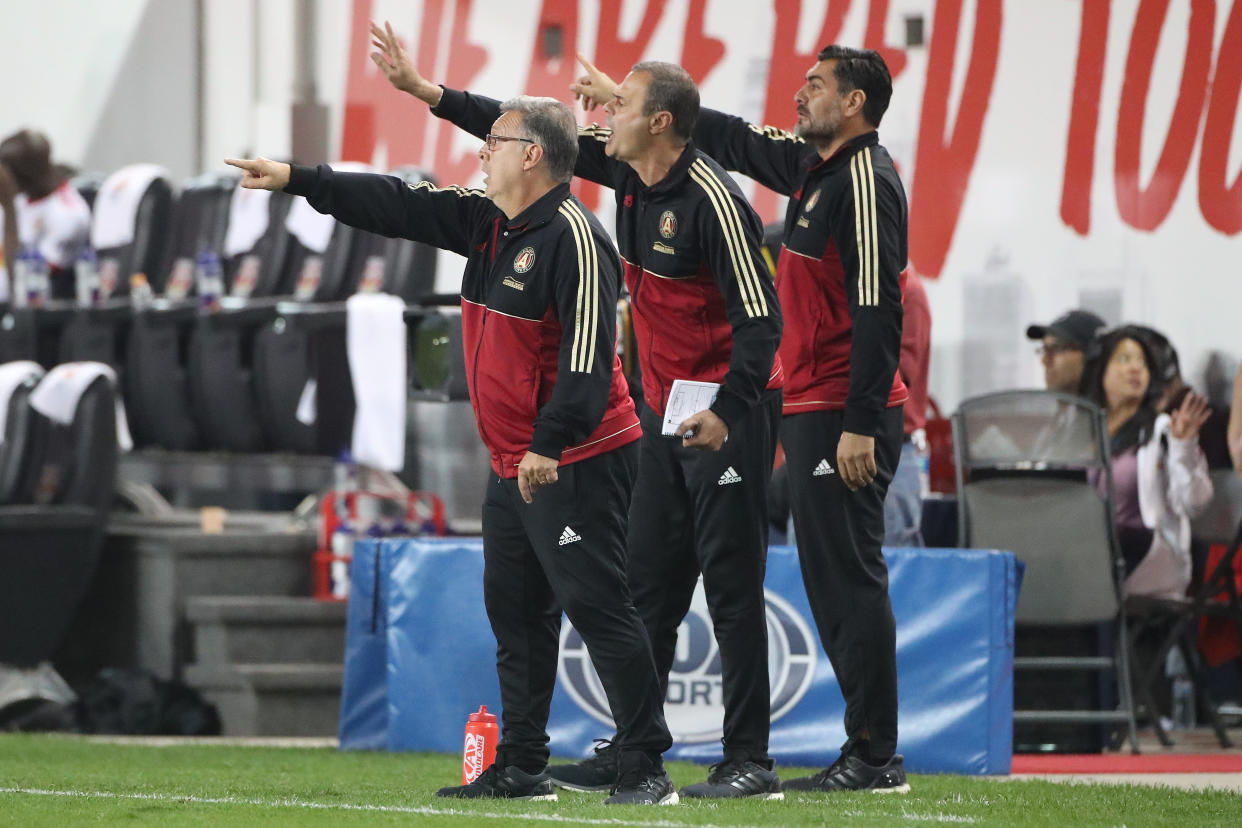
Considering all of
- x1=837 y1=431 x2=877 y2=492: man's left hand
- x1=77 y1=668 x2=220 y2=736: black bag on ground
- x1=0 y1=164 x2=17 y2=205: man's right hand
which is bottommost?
x1=77 y1=668 x2=220 y2=736: black bag on ground

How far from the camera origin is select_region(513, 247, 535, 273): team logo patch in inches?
188

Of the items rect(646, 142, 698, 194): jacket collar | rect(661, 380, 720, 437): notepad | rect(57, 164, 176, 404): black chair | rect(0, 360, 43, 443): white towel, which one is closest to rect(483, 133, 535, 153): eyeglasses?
rect(646, 142, 698, 194): jacket collar

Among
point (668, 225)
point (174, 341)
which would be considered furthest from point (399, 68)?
point (174, 341)

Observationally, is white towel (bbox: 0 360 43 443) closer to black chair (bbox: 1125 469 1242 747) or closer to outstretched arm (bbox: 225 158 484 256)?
outstretched arm (bbox: 225 158 484 256)

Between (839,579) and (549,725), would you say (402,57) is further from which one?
(549,725)

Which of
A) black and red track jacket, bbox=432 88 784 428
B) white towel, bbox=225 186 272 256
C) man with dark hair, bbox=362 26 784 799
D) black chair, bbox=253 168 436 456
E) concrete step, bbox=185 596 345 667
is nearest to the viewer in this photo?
black and red track jacket, bbox=432 88 784 428

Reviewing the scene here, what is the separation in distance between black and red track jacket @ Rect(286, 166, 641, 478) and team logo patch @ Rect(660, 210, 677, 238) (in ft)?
0.61

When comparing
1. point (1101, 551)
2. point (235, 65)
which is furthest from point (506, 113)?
point (235, 65)

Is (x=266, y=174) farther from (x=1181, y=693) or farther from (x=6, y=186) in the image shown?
(x=6, y=186)

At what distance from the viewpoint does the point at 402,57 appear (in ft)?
17.3

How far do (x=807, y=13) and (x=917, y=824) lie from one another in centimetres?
558

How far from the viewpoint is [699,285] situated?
16.6 feet

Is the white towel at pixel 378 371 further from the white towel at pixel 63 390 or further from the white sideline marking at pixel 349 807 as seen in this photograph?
the white sideline marking at pixel 349 807

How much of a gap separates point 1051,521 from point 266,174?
3.43 meters
